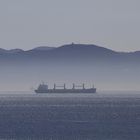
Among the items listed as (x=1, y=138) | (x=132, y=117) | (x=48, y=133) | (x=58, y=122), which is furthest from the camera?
(x=132, y=117)

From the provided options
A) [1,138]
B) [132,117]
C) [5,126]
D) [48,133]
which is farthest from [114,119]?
[1,138]

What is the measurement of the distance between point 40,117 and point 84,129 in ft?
105

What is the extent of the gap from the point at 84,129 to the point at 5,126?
1329 cm

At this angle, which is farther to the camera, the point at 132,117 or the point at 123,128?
the point at 132,117

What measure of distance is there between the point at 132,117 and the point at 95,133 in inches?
1435

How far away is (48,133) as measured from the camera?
327 feet

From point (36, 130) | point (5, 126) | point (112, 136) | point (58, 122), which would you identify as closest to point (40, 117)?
point (58, 122)

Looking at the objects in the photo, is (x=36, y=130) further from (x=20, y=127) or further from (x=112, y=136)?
(x=112, y=136)

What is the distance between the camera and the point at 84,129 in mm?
106875

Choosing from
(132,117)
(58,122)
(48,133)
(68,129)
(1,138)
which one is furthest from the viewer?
(132,117)

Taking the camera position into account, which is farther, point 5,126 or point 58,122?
point 58,122

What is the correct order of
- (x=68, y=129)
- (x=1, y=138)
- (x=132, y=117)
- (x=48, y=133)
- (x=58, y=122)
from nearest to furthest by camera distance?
(x=1, y=138) < (x=48, y=133) < (x=68, y=129) < (x=58, y=122) < (x=132, y=117)

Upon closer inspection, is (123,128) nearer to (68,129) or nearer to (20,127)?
(68,129)

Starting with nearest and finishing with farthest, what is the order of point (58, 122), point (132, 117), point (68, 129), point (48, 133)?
point (48, 133) < point (68, 129) < point (58, 122) < point (132, 117)
